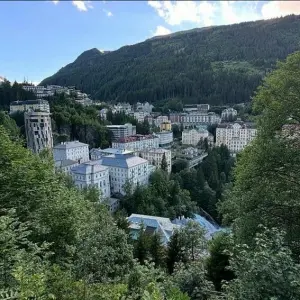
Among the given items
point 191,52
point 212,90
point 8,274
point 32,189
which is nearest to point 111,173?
point 32,189

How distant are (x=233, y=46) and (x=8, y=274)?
194 m

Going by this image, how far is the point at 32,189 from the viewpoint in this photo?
1012cm

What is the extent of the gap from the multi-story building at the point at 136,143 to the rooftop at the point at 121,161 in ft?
41.8

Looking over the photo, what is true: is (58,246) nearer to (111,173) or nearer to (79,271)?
(79,271)

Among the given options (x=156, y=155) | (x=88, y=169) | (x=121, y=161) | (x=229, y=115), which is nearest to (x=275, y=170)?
(x=88, y=169)

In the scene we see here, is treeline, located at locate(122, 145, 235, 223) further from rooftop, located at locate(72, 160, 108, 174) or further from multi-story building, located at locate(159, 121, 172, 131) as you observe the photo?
multi-story building, located at locate(159, 121, 172, 131)

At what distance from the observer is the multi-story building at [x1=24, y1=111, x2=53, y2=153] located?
5983 cm

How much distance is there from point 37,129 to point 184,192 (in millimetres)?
33356

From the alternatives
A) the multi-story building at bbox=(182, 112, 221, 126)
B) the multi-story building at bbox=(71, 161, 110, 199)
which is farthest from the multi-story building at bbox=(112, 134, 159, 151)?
the multi-story building at bbox=(182, 112, 221, 126)

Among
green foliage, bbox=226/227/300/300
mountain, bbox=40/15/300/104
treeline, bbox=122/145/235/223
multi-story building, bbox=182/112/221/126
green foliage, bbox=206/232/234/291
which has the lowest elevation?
treeline, bbox=122/145/235/223

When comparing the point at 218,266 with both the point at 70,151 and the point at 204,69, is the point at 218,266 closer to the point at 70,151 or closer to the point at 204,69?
the point at 70,151

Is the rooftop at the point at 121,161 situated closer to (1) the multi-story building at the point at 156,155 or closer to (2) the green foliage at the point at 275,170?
(1) the multi-story building at the point at 156,155

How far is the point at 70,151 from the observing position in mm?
57219

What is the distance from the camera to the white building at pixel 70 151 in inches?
2208
